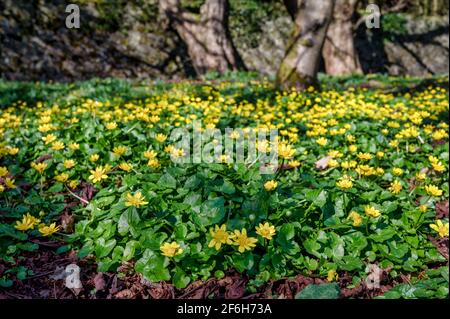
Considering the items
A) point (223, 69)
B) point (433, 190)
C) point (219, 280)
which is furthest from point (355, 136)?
point (223, 69)

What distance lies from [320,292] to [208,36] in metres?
9.61

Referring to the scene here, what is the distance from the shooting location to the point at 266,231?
254 centimetres

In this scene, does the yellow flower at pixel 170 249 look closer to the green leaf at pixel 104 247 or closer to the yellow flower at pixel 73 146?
the green leaf at pixel 104 247

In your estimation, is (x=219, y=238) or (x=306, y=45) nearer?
(x=219, y=238)

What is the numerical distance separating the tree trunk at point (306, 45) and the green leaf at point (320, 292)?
17.8 feet

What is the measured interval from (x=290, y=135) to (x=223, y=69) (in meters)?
6.77

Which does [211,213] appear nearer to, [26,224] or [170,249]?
[170,249]

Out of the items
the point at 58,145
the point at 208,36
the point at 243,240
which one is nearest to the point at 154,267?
the point at 243,240

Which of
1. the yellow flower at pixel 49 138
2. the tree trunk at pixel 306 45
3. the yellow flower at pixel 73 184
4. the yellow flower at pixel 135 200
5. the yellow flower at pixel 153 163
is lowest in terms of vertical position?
the yellow flower at pixel 73 184

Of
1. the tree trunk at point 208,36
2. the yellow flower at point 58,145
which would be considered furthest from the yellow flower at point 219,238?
the tree trunk at point 208,36

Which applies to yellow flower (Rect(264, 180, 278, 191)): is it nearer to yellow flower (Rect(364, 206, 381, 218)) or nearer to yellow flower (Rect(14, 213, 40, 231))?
yellow flower (Rect(364, 206, 381, 218))

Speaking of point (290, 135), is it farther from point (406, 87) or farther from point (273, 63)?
point (273, 63)

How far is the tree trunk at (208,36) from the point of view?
10805 mm
